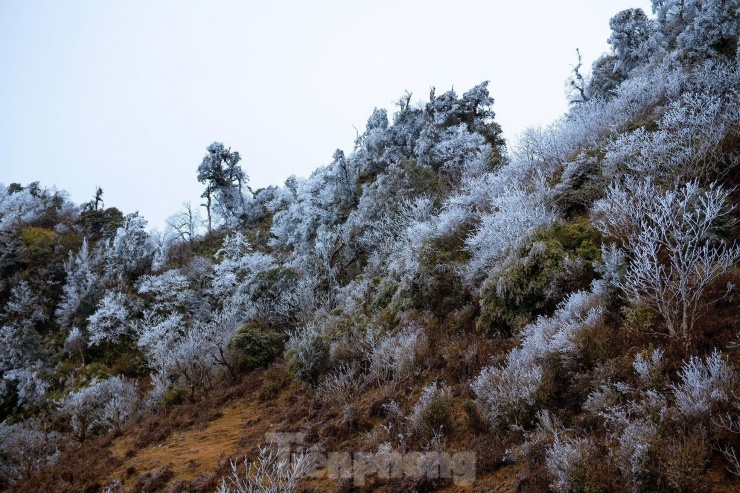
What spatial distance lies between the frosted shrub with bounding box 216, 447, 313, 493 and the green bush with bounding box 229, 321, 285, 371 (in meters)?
7.02

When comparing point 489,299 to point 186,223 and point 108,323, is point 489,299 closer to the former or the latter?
point 108,323

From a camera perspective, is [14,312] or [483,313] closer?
[483,313]

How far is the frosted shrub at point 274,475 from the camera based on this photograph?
4662mm

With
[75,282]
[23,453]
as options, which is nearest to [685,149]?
[23,453]

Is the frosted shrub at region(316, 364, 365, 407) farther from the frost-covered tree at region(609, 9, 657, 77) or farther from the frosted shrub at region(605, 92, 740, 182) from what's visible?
the frost-covered tree at region(609, 9, 657, 77)

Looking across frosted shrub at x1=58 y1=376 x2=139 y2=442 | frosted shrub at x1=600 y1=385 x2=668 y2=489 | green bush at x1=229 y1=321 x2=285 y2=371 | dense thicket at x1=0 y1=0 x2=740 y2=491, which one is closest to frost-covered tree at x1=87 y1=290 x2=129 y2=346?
dense thicket at x1=0 y1=0 x2=740 y2=491

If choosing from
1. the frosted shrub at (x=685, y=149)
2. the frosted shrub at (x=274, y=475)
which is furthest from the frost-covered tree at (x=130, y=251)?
the frosted shrub at (x=685, y=149)

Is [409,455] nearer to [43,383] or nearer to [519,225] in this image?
[519,225]

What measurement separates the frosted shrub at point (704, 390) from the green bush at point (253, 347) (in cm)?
1224

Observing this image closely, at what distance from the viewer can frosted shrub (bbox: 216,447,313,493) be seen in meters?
4.66

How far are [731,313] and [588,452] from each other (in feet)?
10.1

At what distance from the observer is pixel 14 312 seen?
27156 millimetres

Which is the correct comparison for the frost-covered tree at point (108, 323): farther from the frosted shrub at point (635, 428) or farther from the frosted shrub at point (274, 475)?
the frosted shrub at point (635, 428)

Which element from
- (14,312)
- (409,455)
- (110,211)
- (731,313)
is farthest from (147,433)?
(110,211)
